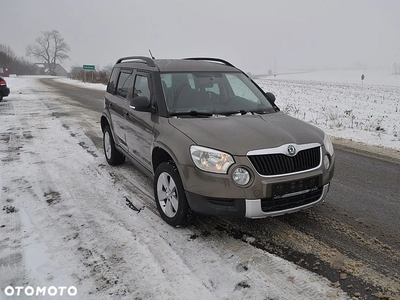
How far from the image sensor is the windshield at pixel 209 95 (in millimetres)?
4074

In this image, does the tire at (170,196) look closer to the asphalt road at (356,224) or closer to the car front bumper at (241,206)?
the car front bumper at (241,206)

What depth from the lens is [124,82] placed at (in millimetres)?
5320

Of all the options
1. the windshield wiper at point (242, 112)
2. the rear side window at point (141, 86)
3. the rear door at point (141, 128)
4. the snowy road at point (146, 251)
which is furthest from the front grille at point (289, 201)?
the rear side window at point (141, 86)

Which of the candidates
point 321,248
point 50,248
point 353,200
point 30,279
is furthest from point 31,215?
point 353,200

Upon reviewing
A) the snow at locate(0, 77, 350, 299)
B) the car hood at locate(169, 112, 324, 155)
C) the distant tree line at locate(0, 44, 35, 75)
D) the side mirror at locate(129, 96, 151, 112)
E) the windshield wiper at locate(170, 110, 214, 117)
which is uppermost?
the distant tree line at locate(0, 44, 35, 75)

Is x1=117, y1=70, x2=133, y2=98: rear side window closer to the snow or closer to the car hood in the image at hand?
the snow

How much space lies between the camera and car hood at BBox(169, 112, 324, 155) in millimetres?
3213

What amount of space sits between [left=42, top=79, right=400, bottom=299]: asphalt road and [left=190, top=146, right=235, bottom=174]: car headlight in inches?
32.8

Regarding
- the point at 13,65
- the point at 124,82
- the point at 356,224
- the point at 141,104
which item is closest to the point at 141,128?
the point at 141,104

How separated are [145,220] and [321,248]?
192cm

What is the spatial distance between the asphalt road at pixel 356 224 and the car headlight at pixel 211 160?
834mm

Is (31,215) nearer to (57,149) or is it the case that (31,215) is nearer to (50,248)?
(50,248)

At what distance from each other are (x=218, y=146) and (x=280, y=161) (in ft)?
2.02

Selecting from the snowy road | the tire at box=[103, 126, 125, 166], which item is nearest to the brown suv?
the snowy road
